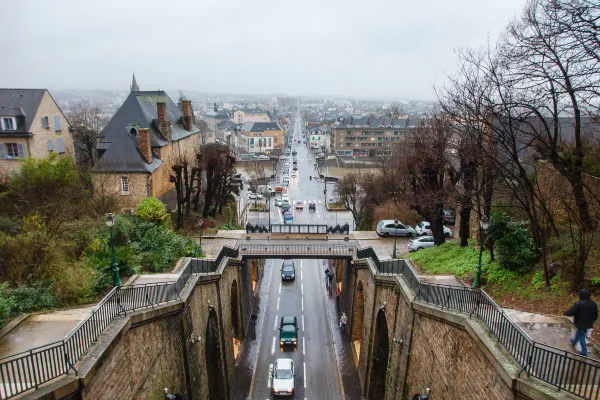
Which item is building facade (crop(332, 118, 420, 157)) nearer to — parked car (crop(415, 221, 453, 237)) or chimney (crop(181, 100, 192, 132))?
chimney (crop(181, 100, 192, 132))

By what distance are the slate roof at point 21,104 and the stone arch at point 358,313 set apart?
80.5ft

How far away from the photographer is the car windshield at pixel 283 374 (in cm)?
2118

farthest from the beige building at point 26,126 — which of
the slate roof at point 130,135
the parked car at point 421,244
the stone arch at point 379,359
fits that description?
the parked car at point 421,244

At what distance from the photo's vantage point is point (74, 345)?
357 inches

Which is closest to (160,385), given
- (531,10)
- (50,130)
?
(531,10)

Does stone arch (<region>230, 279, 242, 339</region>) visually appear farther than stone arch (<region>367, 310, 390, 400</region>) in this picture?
Yes

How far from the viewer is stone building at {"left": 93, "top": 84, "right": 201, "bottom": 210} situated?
91.7ft

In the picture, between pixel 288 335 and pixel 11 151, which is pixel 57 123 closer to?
pixel 11 151

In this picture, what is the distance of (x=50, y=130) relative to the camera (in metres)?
30.6

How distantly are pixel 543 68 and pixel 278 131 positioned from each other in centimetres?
12030

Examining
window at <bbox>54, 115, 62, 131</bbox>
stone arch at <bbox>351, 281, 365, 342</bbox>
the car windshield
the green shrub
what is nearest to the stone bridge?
stone arch at <bbox>351, 281, 365, 342</bbox>

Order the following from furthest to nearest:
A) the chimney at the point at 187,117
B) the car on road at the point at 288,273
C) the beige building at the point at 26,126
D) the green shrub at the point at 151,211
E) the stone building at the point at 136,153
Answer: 1. the chimney at the point at 187,117
2. the car on road at the point at 288,273
3. the beige building at the point at 26,126
4. the stone building at the point at 136,153
5. the green shrub at the point at 151,211

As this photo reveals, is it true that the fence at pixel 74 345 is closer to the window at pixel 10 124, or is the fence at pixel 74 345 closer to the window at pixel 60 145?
the window at pixel 10 124

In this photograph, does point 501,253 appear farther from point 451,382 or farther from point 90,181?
point 90,181
